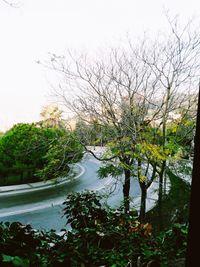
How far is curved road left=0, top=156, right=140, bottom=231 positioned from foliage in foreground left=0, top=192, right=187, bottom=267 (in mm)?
4395

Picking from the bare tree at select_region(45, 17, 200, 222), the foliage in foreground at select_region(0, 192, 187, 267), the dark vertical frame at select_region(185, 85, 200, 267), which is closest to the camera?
the dark vertical frame at select_region(185, 85, 200, 267)

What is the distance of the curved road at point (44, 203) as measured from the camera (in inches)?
370

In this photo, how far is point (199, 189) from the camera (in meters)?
0.66

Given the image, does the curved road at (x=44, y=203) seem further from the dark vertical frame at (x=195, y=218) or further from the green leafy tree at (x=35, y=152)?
the dark vertical frame at (x=195, y=218)

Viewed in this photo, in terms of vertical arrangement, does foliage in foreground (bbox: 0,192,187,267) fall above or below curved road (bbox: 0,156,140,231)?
above

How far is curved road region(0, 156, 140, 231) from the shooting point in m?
9.40

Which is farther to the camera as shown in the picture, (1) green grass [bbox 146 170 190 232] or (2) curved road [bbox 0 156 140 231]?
(1) green grass [bbox 146 170 190 232]

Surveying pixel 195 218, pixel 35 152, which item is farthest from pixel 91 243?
pixel 35 152

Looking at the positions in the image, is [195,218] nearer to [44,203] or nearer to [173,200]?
[173,200]

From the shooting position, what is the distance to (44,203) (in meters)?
11.5

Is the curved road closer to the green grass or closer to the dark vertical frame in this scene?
the green grass

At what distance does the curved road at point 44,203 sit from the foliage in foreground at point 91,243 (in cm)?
439

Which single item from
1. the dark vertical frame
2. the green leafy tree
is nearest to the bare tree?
the green leafy tree

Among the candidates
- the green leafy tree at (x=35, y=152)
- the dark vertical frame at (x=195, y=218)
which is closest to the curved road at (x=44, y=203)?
the green leafy tree at (x=35, y=152)
